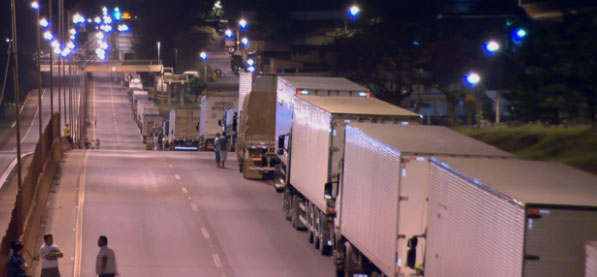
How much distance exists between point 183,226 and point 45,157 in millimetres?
10072

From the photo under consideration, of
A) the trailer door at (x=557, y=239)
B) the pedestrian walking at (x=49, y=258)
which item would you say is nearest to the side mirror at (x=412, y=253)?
the trailer door at (x=557, y=239)

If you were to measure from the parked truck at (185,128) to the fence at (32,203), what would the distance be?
90.0 ft

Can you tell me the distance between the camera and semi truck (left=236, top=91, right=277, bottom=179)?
36.6 metres

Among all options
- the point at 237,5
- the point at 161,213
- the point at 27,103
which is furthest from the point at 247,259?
the point at 27,103

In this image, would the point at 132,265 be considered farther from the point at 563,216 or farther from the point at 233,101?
the point at 233,101

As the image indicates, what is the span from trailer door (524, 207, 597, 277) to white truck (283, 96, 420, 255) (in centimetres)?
1060

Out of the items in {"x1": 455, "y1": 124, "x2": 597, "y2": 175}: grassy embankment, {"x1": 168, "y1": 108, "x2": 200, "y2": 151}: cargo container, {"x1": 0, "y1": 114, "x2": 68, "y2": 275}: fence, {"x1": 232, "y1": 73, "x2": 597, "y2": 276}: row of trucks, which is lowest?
{"x1": 168, "y1": 108, "x2": 200, "y2": 151}: cargo container

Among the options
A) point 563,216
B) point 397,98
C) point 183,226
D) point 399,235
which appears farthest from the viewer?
point 397,98

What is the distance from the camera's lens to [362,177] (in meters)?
17.7

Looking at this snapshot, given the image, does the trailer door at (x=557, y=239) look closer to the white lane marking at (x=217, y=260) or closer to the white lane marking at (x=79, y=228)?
the white lane marking at (x=217, y=260)

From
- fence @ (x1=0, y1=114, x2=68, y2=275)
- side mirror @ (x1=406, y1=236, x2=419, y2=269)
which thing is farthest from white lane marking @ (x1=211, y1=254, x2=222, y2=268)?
side mirror @ (x1=406, y1=236, x2=419, y2=269)

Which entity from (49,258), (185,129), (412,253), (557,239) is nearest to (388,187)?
(412,253)

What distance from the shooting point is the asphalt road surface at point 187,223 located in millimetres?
21922

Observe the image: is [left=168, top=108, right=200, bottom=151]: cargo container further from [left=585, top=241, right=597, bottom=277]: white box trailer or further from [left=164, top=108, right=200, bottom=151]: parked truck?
Result: [left=585, top=241, right=597, bottom=277]: white box trailer
